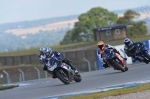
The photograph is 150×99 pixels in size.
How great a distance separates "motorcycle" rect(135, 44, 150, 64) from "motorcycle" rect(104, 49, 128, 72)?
3.72m

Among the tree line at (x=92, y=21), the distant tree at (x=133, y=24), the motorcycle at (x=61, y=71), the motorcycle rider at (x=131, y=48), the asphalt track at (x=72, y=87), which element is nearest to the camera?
the asphalt track at (x=72, y=87)

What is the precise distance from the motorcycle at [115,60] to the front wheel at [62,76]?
3.31m

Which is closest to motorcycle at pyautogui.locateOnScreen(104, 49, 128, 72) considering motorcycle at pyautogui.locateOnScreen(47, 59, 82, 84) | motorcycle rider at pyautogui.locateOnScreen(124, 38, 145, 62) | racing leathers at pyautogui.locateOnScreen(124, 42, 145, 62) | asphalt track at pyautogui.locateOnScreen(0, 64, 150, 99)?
asphalt track at pyautogui.locateOnScreen(0, 64, 150, 99)

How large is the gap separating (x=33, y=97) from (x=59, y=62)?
4.12 m

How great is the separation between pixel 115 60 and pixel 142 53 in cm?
427

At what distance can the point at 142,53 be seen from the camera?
29.1 meters

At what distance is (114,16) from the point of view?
127 meters

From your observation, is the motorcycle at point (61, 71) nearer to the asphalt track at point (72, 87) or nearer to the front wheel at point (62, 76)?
the front wheel at point (62, 76)

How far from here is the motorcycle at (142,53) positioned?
28938 millimetres

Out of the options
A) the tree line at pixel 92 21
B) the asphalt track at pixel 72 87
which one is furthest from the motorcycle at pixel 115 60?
the tree line at pixel 92 21

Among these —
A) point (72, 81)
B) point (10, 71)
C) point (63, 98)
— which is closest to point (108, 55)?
point (72, 81)

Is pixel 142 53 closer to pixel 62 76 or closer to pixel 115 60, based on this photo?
pixel 115 60

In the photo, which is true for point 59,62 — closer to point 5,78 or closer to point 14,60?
point 5,78

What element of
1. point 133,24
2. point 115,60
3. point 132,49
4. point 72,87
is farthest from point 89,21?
point 72,87
